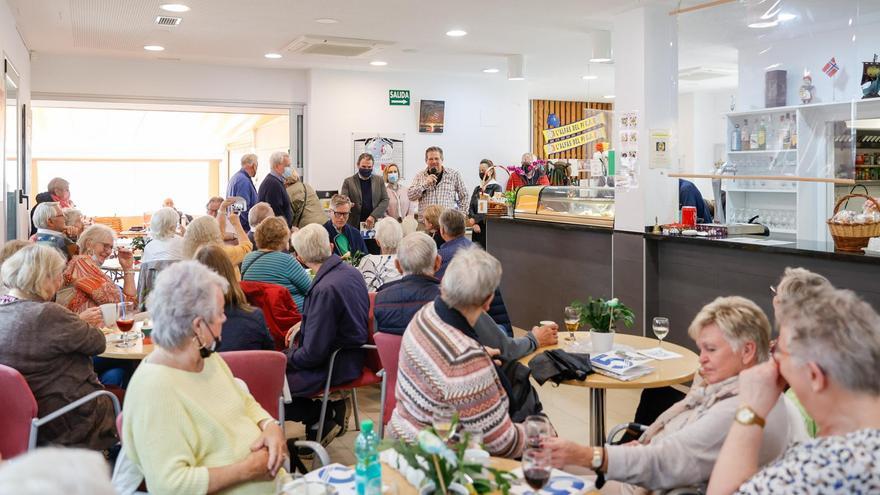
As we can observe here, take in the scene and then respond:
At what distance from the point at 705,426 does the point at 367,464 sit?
0.96m

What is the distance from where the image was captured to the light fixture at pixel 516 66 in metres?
9.29

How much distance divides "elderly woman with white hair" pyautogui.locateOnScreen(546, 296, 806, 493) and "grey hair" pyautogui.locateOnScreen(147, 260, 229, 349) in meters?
1.10

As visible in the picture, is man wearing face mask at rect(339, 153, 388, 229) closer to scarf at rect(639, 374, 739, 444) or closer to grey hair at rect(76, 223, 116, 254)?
grey hair at rect(76, 223, 116, 254)

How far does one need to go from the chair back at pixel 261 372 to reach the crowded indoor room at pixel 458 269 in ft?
0.04

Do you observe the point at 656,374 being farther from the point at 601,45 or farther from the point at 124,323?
the point at 601,45

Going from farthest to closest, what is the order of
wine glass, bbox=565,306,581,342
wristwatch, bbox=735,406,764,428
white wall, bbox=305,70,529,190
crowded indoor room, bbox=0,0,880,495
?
white wall, bbox=305,70,529,190
wine glass, bbox=565,306,581,342
crowded indoor room, bbox=0,0,880,495
wristwatch, bbox=735,406,764,428

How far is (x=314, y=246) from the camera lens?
173 inches

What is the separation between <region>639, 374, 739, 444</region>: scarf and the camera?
2.30 metres

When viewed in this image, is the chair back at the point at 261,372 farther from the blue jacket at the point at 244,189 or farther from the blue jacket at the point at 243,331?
the blue jacket at the point at 244,189

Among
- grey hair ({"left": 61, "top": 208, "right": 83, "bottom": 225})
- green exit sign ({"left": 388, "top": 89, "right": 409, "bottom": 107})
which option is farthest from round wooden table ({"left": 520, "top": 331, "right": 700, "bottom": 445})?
green exit sign ({"left": 388, "top": 89, "right": 409, "bottom": 107})

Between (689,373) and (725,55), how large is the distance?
6.61 metres

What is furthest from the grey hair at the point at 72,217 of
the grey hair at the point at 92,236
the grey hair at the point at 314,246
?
the grey hair at the point at 314,246

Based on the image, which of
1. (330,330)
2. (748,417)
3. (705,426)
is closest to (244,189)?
(330,330)

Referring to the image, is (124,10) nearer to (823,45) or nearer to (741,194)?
(823,45)
